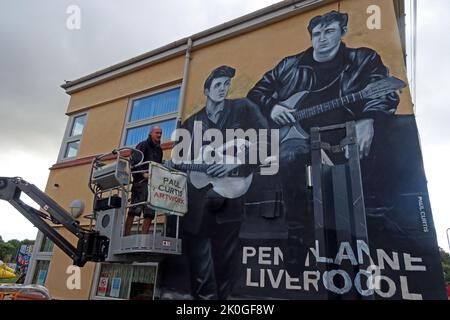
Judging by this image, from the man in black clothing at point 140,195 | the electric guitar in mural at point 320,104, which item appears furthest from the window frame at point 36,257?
the electric guitar in mural at point 320,104

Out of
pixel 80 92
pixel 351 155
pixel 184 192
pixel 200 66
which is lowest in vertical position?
pixel 351 155

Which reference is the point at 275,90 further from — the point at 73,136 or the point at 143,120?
the point at 73,136

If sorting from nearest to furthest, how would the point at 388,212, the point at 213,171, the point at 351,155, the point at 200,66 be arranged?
the point at 351,155 → the point at 388,212 → the point at 213,171 → the point at 200,66

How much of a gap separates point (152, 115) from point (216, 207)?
2.94m

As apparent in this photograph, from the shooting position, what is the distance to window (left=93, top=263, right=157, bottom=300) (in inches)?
215

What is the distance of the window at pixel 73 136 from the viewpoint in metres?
8.13

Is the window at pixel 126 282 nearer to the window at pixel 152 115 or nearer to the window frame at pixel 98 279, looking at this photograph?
the window frame at pixel 98 279

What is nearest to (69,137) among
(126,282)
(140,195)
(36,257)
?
(36,257)

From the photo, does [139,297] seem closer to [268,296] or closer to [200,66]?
[268,296]

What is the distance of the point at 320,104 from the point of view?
5.00m

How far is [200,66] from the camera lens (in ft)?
22.1

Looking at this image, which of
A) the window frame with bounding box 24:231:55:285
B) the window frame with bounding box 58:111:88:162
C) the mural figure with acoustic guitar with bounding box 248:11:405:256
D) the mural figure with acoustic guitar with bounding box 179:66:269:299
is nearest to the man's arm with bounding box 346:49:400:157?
the mural figure with acoustic guitar with bounding box 248:11:405:256
